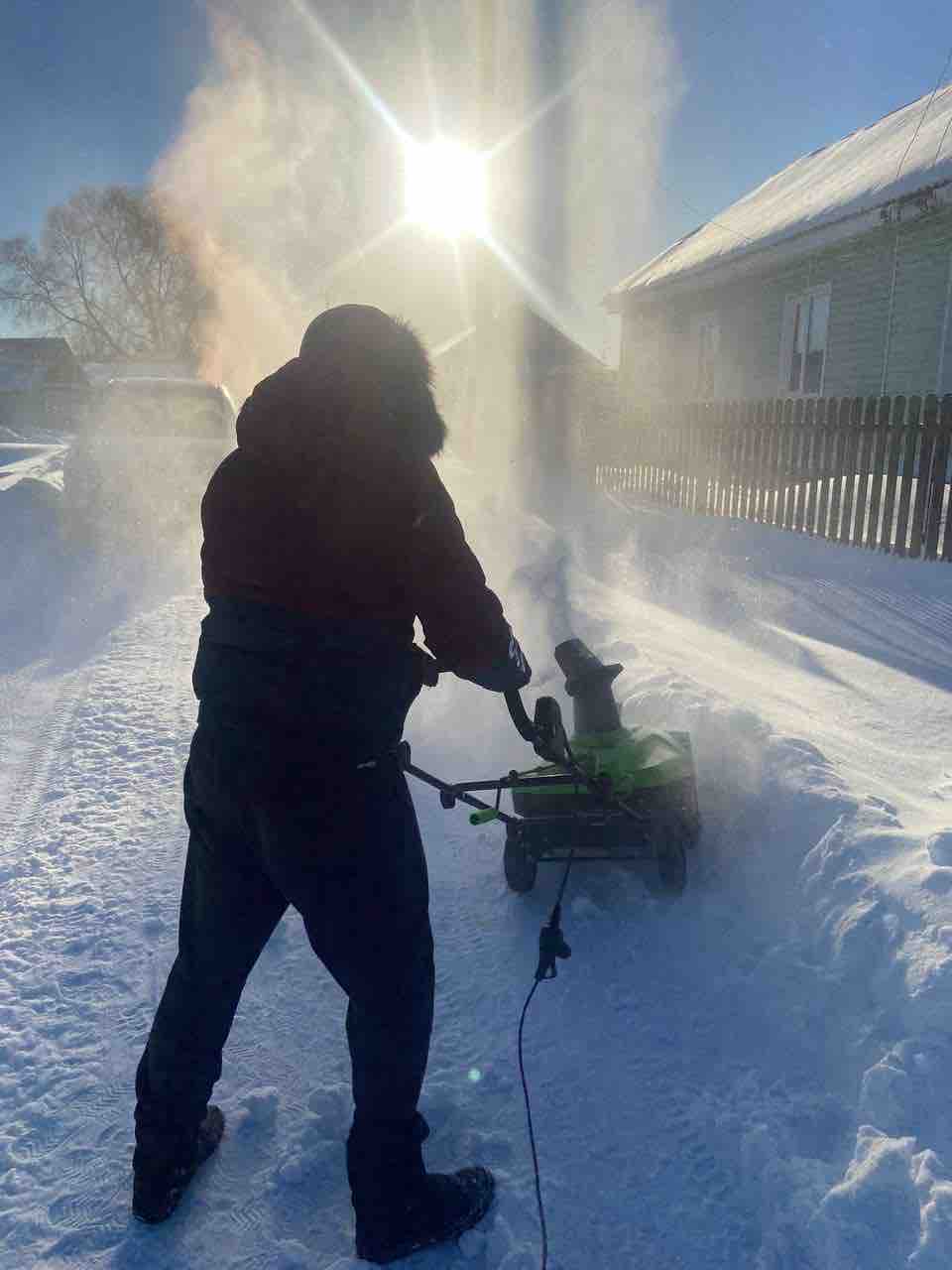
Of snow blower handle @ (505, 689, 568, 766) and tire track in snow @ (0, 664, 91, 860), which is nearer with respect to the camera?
snow blower handle @ (505, 689, 568, 766)

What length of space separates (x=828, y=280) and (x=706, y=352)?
4.28m

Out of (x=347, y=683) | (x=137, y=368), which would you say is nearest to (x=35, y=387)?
(x=137, y=368)

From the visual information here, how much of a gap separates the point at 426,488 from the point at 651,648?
305cm

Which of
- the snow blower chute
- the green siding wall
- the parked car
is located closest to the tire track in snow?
the snow blower chute

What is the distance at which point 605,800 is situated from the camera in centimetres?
255

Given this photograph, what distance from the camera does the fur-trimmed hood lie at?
165 centimetres

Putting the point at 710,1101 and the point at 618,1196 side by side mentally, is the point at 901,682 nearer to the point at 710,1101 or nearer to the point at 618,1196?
the point at 710,1101

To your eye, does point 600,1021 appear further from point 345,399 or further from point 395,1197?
point 345,399

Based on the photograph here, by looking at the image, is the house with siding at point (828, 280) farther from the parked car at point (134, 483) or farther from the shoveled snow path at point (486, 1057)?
the shoveled snow path at point (486, 1057)

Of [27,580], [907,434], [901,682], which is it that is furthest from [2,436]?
[901,682]

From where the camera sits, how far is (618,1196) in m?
1.90

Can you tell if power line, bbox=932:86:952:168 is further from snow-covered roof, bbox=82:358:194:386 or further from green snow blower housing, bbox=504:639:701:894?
snow-covered roof, bbox=82:358:194:386

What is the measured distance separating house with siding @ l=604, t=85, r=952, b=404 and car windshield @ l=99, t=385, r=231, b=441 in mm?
8224

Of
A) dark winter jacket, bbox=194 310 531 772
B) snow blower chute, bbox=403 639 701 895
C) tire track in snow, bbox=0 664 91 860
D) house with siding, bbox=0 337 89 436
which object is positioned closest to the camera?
dark winter jacket, bbox=194 310 531 772
